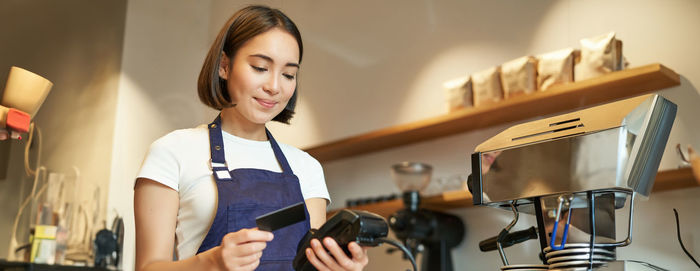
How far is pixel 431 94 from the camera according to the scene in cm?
326

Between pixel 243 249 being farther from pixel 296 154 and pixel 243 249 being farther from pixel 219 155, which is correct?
pixel 296 154

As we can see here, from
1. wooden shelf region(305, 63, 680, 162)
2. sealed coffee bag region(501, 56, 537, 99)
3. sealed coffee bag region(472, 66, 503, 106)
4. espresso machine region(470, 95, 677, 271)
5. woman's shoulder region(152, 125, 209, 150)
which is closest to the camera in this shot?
espresso machine region(470, 95, 677, 271)

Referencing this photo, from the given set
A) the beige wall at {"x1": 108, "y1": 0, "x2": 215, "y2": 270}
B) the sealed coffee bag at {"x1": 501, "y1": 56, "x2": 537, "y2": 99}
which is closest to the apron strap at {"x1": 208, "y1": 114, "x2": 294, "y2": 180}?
the sealed coffee bag at {"x1": 501, "y1": 56, "x2": 537, "y2": 99}

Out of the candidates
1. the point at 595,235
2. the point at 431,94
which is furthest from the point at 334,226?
the point at 431,94

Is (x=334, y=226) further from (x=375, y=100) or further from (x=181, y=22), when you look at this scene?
(x=181, y=22)

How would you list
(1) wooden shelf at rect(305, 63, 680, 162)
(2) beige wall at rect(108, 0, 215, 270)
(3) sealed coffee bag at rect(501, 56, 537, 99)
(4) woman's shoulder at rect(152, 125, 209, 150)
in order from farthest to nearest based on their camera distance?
(2) beige wall at rect(108, 0, 215, 270) < (3) sealed coffee bag at rect(501, 56, 537, 99) < (1) wooden shelf at rect(305, 63, 680, 162) < (4) woman's shoulder at rect(152, 125, 209, 150)

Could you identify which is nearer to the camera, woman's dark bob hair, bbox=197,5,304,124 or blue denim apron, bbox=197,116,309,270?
blue denim apron, bbox=197,116,309,270

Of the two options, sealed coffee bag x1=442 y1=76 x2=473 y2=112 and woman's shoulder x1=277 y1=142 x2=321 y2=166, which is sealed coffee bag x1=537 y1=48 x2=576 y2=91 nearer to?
sealed coffee bag x1=442 y1=76 x2=473 y2=112

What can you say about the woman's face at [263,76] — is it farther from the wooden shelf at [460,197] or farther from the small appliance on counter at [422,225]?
the small appliance on counter at [422,225]

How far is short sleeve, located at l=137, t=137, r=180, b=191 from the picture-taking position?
125 cm

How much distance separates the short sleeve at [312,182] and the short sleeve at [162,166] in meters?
0.30

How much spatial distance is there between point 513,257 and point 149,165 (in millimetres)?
1915

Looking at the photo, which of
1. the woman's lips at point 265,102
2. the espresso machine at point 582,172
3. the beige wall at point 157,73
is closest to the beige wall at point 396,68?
the beige wall at point 157,73

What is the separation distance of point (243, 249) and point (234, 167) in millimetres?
388
